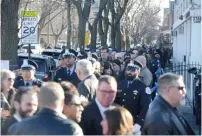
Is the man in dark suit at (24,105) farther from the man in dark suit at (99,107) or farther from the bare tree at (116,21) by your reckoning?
the bare tree at (116,21)

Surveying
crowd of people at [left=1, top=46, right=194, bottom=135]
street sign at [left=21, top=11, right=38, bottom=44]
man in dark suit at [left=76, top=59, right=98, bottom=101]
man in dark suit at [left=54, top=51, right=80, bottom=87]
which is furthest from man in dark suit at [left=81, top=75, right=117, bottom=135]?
street sign at [left=21, top=11, right=38, bottom=44]

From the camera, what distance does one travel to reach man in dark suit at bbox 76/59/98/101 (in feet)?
27.4

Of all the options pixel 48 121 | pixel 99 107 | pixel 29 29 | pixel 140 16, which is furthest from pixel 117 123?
pixel 140 16

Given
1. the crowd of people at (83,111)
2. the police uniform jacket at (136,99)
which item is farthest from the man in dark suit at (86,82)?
the police uniform jacket at (136,99)

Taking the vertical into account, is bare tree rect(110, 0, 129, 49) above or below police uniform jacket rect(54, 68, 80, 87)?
above

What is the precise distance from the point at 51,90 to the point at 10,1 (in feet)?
A: 32.8

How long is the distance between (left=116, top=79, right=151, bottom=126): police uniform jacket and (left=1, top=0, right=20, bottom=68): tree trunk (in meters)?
6.89

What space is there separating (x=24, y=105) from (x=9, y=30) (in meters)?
9.51

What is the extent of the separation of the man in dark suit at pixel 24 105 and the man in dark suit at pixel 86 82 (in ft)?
7.84

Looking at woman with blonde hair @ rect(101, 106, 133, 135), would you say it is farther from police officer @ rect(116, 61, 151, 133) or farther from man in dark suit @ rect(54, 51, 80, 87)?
man in dark suit @ rect(54, 51, 80, 87)

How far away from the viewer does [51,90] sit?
17.7 feet

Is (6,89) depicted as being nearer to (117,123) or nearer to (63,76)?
(117,123)

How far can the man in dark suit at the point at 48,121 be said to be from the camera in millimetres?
5098

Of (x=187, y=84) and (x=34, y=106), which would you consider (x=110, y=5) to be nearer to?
(x=187, y=84)
